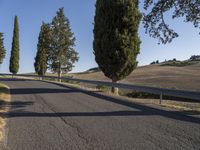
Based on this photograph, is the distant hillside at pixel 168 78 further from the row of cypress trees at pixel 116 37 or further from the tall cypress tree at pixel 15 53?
the tall cypress tree at pixel 15 53

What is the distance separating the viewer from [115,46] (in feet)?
81.9

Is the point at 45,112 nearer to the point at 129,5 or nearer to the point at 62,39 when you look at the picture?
the point at 129,5

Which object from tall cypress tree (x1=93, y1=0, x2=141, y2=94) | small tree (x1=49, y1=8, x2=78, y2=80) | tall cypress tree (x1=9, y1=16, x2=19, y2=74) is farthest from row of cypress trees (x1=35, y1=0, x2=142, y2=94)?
tall cypress tree (x1=9, y1=16, x2=19, y2=74)

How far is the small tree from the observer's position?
60469 mm

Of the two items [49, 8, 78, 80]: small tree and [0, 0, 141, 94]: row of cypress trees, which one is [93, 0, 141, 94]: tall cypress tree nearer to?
[0, 0, 141, 94]: row of cypress trees

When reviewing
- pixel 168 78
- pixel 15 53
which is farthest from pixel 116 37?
pixel 15 53

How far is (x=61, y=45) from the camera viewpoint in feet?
199

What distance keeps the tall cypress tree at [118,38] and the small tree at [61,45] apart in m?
34.9

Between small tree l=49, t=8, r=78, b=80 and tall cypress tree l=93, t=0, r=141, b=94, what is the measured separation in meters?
34.9

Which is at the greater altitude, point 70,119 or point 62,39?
point 62,39

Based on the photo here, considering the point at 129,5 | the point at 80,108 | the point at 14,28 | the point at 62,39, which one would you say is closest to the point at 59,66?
the point at 62,39

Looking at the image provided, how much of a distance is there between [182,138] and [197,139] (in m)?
0.34

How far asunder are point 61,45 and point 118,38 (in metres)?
36.8

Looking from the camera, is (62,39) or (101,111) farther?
(62,39)
